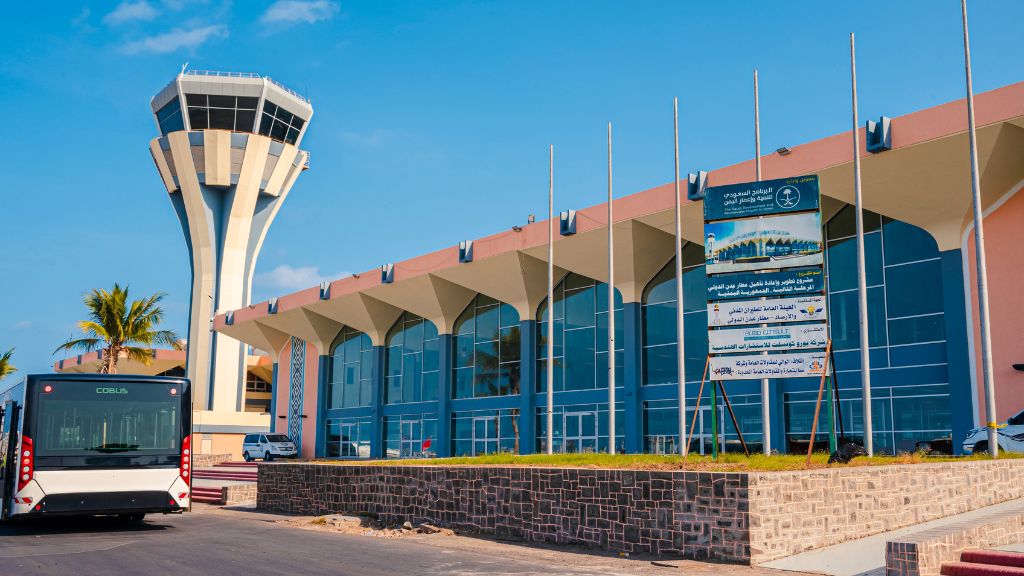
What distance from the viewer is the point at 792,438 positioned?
27594mm

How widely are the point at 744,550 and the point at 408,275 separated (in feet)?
98.4

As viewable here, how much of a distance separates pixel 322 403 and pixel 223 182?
60.9 feet

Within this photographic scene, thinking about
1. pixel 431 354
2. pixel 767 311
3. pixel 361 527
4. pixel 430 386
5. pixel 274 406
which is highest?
pixel 431 354

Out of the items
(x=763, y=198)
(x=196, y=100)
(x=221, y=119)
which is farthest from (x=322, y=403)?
(x=763, y=198)

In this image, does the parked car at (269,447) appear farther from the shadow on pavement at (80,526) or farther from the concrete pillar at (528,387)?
Answer: the shadow on pavement at (80,526)

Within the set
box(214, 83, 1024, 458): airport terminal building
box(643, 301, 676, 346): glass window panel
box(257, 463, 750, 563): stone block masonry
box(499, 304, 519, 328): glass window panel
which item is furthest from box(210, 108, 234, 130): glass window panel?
box(257, 463, 750, 563): stone block masonry

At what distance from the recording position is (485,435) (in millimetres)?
38719

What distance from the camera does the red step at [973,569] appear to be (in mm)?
9109

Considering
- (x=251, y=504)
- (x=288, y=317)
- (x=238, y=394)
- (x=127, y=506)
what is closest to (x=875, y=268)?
(x=251, y=504)

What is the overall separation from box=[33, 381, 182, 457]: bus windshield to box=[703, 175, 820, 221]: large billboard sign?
10511 millimetres

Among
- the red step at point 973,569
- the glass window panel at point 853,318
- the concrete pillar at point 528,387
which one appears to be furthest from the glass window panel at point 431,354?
the red step at point 973,569

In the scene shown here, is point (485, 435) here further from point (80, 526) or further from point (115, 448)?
point (115, 448)

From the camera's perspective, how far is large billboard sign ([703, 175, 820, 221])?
15.8m

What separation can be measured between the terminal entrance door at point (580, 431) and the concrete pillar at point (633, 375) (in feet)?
6.50
